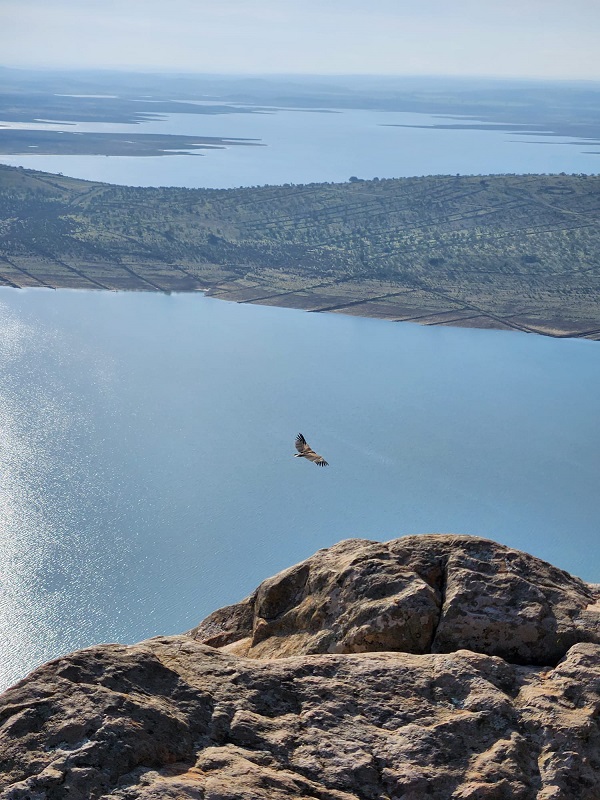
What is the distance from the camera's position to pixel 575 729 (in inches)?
243

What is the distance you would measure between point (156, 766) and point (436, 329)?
170 feet

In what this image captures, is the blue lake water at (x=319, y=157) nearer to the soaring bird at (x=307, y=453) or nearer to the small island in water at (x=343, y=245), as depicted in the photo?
the small island in water at (x=343, y=245)

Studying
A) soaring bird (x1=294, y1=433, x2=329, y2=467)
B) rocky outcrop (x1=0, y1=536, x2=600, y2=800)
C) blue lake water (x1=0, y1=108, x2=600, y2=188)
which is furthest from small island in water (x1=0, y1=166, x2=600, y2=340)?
rocky outcrop (x1=0, y1=536, x2=600, y2=800)

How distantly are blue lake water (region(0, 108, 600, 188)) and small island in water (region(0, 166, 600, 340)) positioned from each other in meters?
24.8

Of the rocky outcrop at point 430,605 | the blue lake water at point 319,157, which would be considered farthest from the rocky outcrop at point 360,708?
the blue lake water at point 319,157

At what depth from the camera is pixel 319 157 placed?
139500 mm

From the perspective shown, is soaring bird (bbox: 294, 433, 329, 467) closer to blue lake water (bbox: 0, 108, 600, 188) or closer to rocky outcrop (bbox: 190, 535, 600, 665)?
rocky outcrop (bbox: 190, 535, 600, 665)

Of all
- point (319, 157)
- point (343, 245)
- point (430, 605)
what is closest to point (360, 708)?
point (430, 605)

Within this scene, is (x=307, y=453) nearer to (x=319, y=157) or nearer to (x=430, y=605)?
(x=430, y=605)

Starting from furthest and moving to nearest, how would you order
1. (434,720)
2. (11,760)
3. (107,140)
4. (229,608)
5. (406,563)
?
1. (107,140)
2. (229,608)
3. (406,563)
4. (434,720)
5. (11,760)

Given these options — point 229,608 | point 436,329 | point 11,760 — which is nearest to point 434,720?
point 11,760

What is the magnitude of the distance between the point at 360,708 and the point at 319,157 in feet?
452

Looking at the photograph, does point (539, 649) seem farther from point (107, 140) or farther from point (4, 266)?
point (107, 140)

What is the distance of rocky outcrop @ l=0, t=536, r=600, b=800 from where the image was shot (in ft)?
17.7
